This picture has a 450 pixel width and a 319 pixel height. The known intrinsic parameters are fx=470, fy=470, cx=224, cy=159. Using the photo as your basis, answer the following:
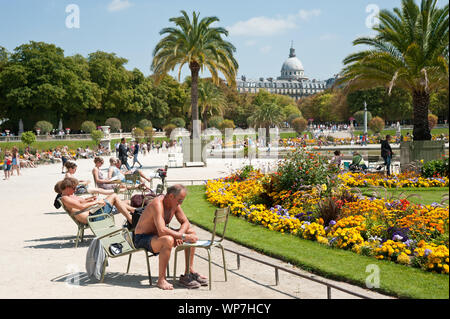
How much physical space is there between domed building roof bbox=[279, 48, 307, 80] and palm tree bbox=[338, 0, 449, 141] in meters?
175

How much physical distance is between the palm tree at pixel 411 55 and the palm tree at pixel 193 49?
32.2ft

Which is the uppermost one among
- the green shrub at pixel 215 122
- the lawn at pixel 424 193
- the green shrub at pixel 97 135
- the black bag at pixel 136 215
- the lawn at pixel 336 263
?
the green shrub at pixel 215 122

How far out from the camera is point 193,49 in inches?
959

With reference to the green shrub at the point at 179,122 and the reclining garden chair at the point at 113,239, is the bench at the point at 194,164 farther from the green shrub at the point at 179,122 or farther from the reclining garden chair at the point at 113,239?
the green shrub at the point at 179,122

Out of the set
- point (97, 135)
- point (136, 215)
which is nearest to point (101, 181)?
point (136, 215)

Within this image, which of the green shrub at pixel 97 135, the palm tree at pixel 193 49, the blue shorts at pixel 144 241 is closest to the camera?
the blue shorts at pixel 144 241

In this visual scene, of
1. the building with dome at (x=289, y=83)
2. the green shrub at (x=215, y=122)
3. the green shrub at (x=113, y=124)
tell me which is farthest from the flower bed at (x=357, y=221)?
the building with dome at (x=289, y=83)

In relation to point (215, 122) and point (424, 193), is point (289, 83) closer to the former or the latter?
point (215, 122)

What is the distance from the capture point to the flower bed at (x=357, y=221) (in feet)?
20.0

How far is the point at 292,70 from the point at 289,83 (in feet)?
32.6

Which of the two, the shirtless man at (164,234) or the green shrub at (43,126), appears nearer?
the shirtless man at (164,234)

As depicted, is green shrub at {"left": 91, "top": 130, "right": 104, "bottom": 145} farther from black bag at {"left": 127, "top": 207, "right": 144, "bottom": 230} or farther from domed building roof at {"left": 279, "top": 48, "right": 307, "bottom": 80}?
domed building roof at {"left": 279, "top": 48, "right": 307, "bottom": 80}

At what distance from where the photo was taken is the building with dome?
182375 mm
